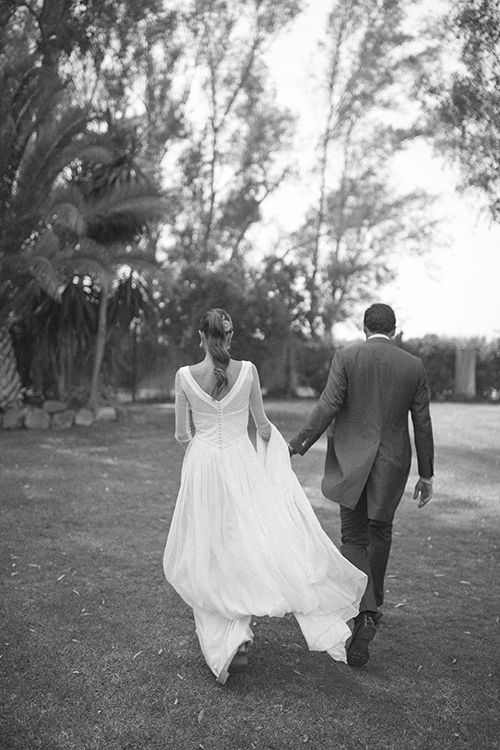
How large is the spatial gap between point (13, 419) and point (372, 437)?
12.0 meters

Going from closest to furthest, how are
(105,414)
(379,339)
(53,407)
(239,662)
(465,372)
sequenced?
1. (239,662)
2. (379,339)
3. (53,407)
4. (105,414)
5. (465,372)

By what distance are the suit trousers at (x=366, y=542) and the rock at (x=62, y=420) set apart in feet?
38.0

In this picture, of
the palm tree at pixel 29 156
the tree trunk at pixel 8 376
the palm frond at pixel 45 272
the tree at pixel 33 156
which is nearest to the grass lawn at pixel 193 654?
the palm frond at pixel 45 272

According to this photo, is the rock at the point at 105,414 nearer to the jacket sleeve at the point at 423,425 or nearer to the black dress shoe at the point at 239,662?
the jacket sleeve at the point at 423,425

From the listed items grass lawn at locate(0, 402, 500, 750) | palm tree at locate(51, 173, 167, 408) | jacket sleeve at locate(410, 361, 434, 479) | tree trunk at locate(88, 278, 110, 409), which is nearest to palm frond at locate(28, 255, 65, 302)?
palm tree at locate(51, 173, 167, 408)

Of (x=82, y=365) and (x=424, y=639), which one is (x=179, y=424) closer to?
(x=424, y=639)

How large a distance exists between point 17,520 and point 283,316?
14.1 meters

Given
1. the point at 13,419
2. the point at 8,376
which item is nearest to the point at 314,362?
the point at 8,376

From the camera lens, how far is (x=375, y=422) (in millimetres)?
4859

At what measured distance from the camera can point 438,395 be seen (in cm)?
2619

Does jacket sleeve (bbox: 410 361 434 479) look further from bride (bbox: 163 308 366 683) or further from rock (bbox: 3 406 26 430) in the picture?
rock (bbox: 3 406 26 430)

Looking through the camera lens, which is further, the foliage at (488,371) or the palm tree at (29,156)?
the foliage at (488,371)

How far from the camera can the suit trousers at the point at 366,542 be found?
193 inches

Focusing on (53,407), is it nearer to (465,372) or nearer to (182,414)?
(182,414)
